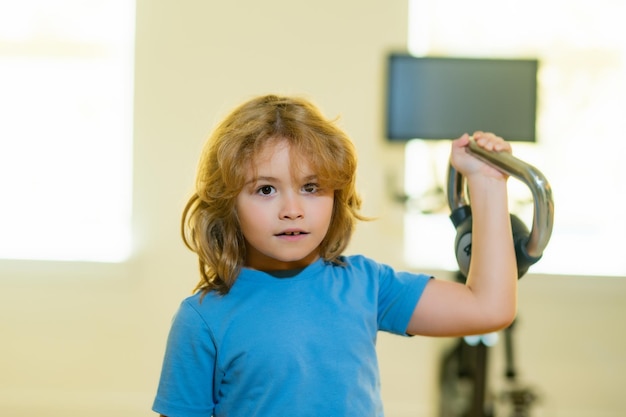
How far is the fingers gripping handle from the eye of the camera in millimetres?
1078

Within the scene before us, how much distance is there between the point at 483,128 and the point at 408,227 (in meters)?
0.64

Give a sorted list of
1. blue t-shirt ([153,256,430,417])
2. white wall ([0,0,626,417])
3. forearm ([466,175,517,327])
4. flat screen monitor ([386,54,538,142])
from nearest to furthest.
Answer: blue t-shirt ([153,256,430,417]) → forearm ([466,175,517,327]) → flat screen monitor ([386,54,538,142]) → white wall ([0,0,626,417])

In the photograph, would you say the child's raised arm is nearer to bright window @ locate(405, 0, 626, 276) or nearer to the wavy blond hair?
the wavy blond hair

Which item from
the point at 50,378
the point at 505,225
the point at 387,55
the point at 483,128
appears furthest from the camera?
the point at 50,378

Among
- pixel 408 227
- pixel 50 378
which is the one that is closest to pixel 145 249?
pixel 50 378

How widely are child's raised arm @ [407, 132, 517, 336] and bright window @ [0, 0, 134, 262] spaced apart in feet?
9.22

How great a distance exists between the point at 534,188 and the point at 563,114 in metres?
2.86

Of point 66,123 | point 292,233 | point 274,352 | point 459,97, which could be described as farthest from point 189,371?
Answer: point 66,123

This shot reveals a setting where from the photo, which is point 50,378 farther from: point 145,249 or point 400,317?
point 400,317

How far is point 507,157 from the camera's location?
1131 millimetres

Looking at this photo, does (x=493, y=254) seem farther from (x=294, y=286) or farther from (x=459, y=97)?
(x=459, y=97)

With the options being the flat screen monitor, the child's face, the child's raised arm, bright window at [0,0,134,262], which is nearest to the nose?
the child's face

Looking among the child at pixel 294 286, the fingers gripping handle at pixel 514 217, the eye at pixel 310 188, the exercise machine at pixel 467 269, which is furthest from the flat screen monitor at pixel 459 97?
the eye at pixel 310 188

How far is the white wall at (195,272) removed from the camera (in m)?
3.65
